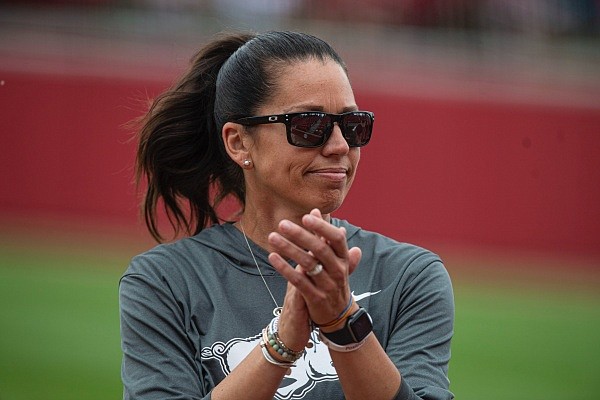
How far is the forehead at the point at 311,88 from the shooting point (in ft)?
8.29

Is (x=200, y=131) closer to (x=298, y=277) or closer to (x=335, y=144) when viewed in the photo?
(x=335, y=144)

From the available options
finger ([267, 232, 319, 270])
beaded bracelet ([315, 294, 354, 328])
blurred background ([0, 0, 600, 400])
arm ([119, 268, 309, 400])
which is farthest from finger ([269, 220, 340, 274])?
blurred background ([0, 0, 600, 400])

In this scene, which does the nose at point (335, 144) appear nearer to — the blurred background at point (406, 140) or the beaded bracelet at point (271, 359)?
the beaded bracelet at point (271, 359)

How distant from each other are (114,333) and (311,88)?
14.9 ft

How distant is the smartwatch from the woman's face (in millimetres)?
414

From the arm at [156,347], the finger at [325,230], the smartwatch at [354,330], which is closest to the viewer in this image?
the finger at [325,230]

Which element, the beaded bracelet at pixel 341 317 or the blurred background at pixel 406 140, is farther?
the blurred background at pixel 406 140

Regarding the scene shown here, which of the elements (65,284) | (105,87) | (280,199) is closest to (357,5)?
(105,87)

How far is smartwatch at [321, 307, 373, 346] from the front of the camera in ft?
7.09

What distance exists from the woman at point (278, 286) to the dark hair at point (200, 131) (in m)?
0.01

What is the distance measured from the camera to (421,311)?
251 centimetres

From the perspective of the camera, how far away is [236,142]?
269 centimetres

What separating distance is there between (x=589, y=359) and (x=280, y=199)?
5121mm

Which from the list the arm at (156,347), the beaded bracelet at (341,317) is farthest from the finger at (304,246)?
the arm at (156,347)
